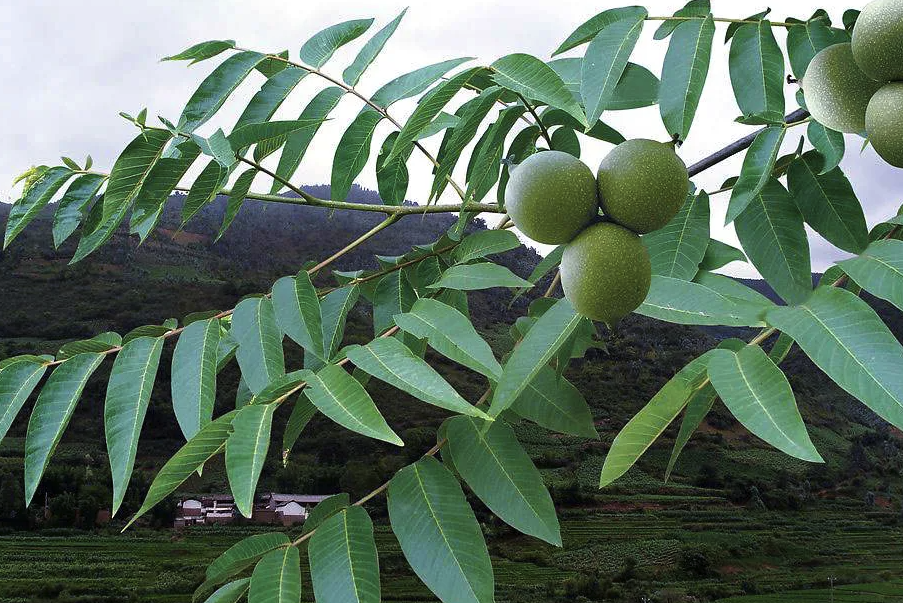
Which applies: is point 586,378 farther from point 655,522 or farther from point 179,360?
point 179,360

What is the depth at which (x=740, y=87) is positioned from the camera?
2.64ft

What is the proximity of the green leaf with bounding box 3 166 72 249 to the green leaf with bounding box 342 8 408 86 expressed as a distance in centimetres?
46

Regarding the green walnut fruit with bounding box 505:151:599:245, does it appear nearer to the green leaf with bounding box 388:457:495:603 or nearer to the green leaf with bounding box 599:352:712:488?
the green leaf with bounding box 599:352:712:488

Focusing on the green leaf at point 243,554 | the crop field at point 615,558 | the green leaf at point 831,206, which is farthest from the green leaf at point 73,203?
the crop field at point 615,558

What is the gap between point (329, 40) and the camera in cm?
98

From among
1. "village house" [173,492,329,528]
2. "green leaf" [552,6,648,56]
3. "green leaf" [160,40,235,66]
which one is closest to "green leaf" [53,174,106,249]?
"green leaf" [160,40,235,66]

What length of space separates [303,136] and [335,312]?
0.24 m

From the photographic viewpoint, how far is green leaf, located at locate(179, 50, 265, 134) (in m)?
0.77

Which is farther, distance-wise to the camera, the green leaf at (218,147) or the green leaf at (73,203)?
the green leaf at (73,203)

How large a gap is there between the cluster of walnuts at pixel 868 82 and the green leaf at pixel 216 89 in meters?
0.66

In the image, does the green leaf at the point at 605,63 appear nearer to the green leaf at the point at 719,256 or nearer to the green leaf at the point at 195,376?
the green leaf at the point at 719,256

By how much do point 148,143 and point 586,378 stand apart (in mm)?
9592

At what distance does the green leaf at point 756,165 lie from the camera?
69 cm

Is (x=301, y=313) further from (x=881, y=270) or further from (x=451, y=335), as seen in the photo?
(x=881, y=270)
